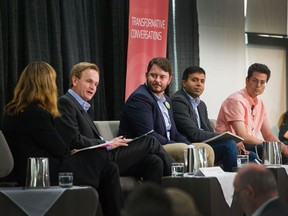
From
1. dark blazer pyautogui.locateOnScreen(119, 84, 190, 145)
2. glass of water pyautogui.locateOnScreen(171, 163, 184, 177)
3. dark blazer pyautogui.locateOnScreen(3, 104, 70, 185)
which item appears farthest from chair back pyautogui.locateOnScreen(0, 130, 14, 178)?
dark blazer pyautogui.locateOnScreen(119, 84, 190, 145)

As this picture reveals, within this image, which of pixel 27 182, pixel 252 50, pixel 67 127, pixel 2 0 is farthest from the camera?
pixel 252 50

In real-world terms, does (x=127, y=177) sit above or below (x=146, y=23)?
below

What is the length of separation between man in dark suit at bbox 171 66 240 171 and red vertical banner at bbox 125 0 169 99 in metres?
0.66

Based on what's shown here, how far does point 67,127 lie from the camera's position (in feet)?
14.9

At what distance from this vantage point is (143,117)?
5250mm

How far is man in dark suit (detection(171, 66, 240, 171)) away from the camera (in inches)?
216

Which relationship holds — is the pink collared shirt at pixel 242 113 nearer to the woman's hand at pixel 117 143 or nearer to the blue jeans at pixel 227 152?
the blue jeans at pixel 227 152

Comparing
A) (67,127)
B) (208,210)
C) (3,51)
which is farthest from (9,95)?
(208,210)

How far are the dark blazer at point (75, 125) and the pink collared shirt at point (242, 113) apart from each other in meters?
1.64

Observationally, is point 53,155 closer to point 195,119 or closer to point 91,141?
point 91,141

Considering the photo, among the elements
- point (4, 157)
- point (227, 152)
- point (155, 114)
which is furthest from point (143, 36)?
point (4, 157)

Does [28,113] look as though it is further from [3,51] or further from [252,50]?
[252,50]

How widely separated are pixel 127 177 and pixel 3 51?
60.5 inches

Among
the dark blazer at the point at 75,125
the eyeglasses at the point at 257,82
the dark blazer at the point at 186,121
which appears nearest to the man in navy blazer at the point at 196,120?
the dark blazer at the point at 186,121
